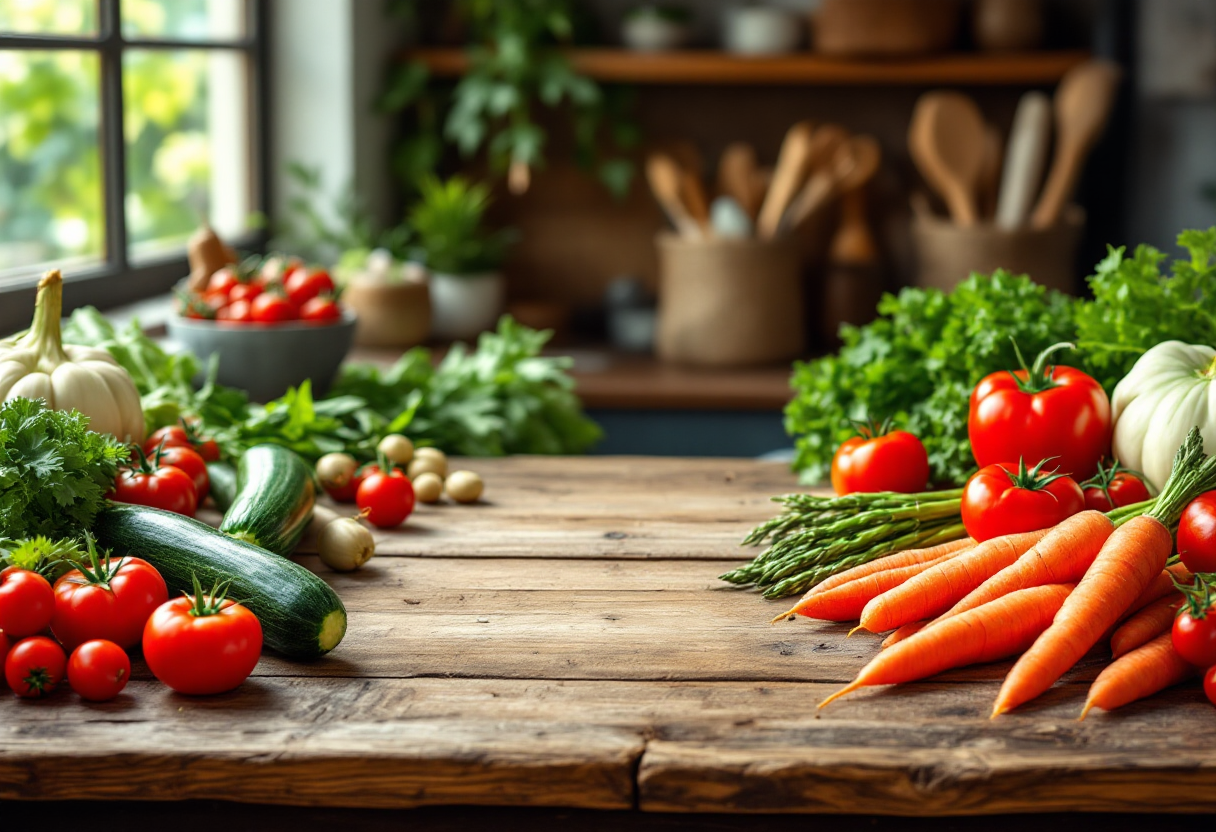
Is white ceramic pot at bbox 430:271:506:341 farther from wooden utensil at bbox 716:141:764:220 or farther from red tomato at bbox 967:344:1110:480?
red tomato at bbox 967:344:1110:480

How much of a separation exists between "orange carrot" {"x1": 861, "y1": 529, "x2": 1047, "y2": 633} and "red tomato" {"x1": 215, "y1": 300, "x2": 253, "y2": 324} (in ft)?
4.40

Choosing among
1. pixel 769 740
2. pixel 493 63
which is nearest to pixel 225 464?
pixel 769 740

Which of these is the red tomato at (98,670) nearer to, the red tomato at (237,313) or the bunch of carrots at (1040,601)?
the bunch of carrots at (1040,601)

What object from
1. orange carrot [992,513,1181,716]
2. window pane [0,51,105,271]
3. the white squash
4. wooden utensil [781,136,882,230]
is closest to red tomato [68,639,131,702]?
the white squash

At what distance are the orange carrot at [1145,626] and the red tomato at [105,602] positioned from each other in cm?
95

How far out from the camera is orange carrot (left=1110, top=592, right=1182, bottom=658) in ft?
4.12

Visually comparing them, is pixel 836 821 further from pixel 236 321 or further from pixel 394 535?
pixel 236 321

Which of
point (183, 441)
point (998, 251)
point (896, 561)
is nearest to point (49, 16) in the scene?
point (183, 441)

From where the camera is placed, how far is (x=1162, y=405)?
151 cm

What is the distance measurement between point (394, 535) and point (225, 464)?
282 millimetres

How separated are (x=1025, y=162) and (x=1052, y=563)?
2081 millimetres

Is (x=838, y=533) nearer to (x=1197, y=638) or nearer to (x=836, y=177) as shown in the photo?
(x=1197, y=638)

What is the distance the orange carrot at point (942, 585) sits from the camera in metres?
1.31

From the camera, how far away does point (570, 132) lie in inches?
147
